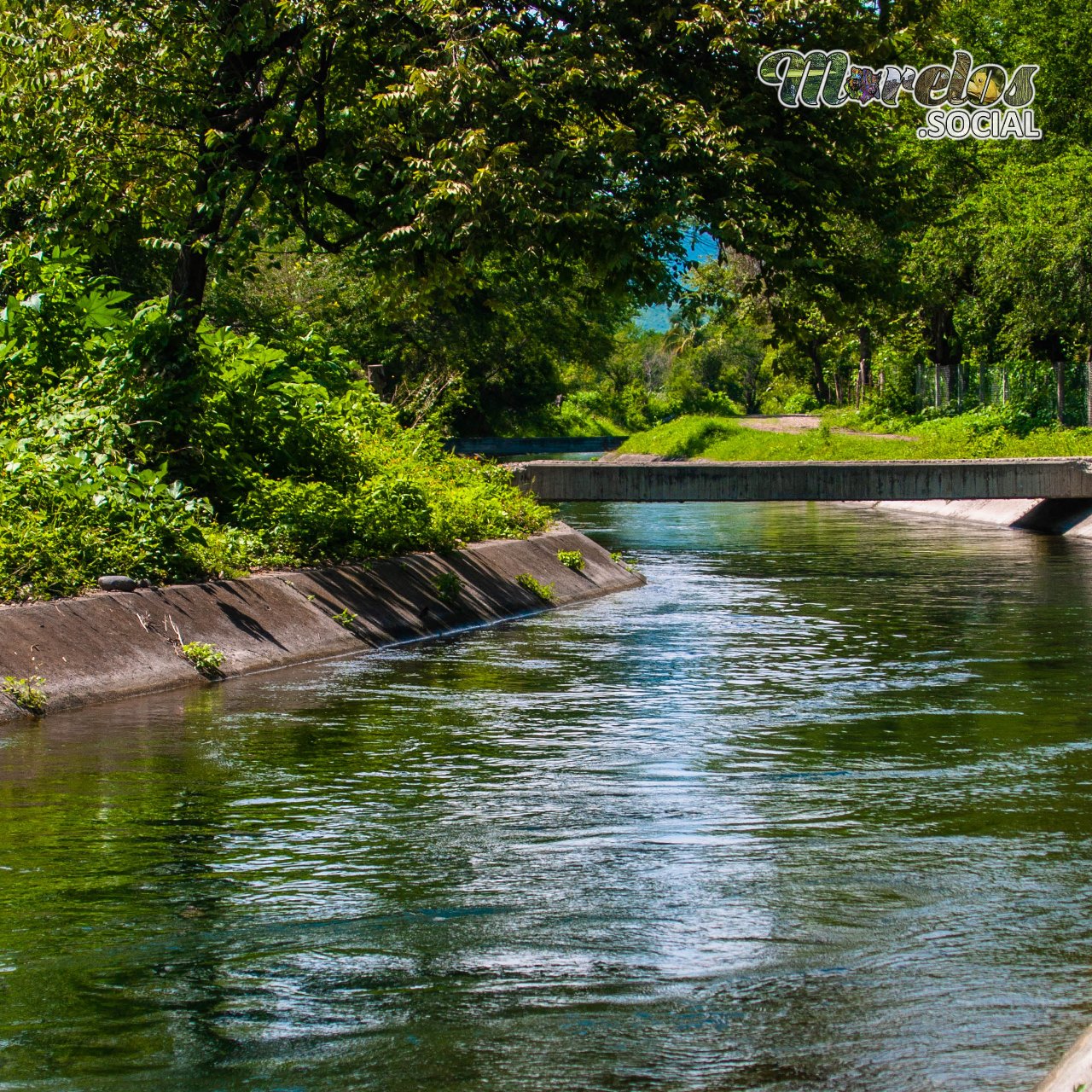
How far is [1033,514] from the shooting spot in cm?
3219

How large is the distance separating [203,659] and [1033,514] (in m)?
23.6

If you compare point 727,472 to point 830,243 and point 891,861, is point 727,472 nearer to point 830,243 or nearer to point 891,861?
point 830,243

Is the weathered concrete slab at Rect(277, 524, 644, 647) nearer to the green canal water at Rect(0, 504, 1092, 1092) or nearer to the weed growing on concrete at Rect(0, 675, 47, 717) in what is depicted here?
the green canal water at Rect(0, 504, 1092, 1092)

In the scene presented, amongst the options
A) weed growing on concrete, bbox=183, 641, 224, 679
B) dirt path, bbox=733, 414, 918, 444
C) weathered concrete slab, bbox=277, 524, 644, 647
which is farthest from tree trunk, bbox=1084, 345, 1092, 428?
weed growing on concrete, bbox=183, 641, 224, 679

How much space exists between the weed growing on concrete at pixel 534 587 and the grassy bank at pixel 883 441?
2208cm

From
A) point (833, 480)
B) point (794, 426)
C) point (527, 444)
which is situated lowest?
point (833, 480)

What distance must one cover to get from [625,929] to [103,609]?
715 cm

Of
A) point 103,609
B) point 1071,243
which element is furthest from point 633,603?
point 1071,243

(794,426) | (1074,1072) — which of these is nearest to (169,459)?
(1074,1072)

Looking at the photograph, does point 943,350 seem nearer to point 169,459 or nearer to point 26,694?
point 169,459

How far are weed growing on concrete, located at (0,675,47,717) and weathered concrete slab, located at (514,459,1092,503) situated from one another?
18.6 m

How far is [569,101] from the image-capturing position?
16078 mm

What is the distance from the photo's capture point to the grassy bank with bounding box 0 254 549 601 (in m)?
13.1

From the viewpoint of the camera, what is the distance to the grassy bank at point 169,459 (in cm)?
1307
